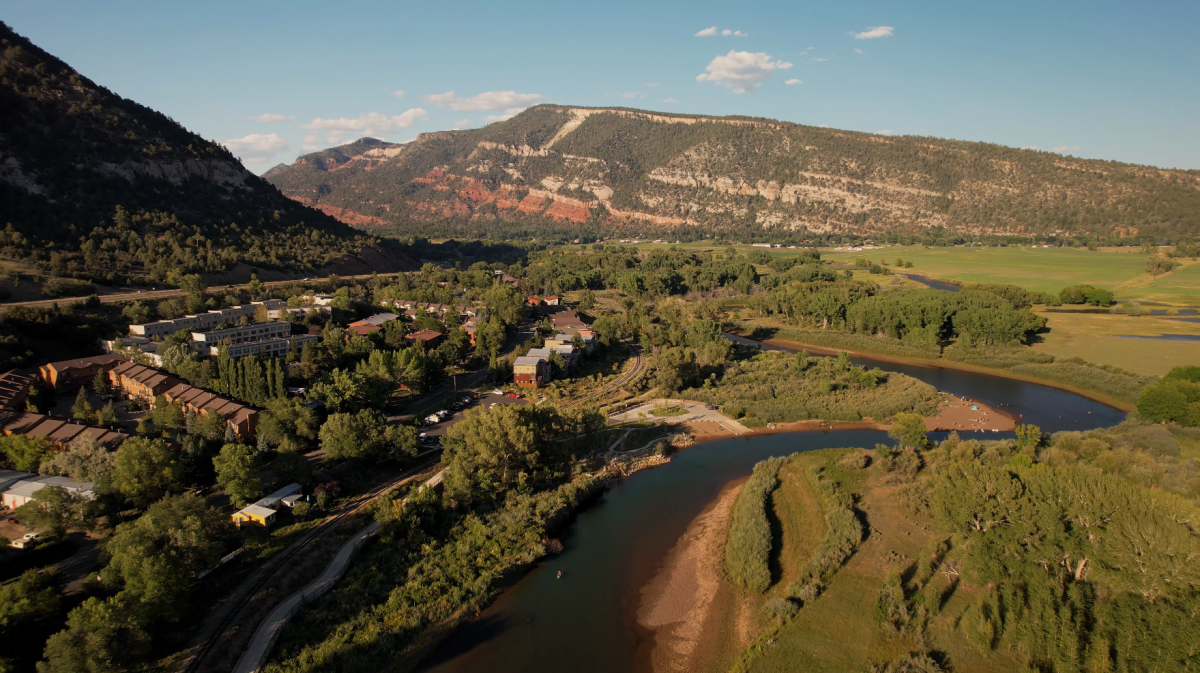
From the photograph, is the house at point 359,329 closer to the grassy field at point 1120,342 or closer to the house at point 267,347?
the house at point 267,347

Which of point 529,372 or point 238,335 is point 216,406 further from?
point 529,372

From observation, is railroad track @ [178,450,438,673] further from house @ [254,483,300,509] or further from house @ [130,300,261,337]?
house @ [130,300,261,337]

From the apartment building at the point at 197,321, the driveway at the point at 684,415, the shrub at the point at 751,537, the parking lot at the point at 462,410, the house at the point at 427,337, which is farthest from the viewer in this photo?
the house at the point at 427,337

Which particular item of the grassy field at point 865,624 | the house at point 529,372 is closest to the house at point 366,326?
the house at point 529,372

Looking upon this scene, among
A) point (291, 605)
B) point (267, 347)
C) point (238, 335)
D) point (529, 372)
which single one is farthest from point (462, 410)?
point (238, 335)

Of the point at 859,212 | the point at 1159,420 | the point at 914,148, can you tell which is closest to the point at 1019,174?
the point at 914,148

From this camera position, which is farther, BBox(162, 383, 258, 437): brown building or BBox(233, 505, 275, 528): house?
BBox(162, 383, 258, 437): brown building

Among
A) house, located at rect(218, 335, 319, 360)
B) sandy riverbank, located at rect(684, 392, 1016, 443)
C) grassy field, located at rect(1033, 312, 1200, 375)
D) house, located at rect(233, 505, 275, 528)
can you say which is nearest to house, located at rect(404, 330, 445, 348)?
house, located at rect(218, 335, 319, 360)
